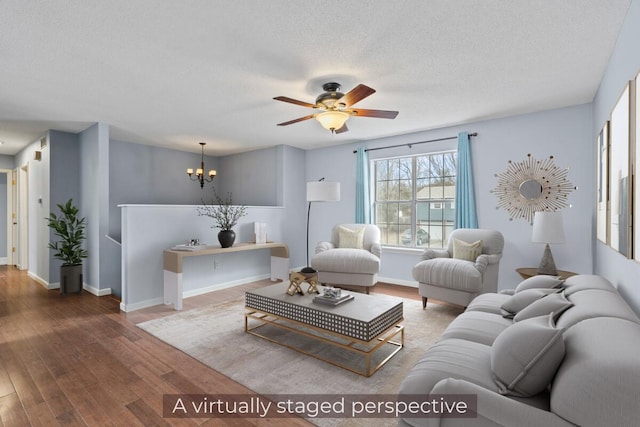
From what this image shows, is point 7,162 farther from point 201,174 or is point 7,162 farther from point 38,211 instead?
point 201,174

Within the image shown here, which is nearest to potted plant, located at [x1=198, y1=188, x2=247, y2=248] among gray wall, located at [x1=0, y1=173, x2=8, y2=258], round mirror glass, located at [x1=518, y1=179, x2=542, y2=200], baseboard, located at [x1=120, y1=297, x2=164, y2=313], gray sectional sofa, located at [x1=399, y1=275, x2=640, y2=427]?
baseboard, located at [x1=120, y1=297, x2=164, y2=313]

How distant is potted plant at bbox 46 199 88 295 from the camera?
178 inches

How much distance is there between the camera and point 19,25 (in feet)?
6.83

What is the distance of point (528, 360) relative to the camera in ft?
4.01

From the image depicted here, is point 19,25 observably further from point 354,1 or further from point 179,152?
point 179,152

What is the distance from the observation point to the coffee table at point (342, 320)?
2334mm

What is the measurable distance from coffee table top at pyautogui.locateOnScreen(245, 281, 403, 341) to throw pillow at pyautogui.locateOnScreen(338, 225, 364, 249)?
196 cm

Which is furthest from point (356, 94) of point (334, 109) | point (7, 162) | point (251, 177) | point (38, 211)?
point (7, 162)

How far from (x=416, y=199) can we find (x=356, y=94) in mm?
2922

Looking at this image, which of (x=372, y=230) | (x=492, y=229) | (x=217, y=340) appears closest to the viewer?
(x=217, y=340)

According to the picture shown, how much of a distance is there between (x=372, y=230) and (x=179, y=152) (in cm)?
429

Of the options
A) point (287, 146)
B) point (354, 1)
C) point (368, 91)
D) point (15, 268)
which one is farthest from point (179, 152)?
point (354, 1)

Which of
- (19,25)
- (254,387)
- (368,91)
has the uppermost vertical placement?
(19,25)

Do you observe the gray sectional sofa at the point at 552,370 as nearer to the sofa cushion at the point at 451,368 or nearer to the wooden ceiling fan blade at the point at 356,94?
the sofa cushion at the point at 451,368
